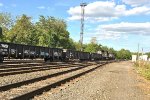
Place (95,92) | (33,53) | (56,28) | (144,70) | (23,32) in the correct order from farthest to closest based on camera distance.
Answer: (56,28)
(23,32)
(33,53)
(144,70)
(95,92)

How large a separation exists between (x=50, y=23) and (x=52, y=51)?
88.7m

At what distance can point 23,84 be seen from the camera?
52.0ft

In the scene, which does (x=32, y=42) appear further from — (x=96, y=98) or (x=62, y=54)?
(x=96, y=98)

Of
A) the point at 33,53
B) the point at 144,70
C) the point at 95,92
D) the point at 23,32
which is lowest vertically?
the point at 95,92

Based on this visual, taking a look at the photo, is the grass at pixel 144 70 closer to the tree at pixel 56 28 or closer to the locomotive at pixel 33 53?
the locomotive at pixel 33 53

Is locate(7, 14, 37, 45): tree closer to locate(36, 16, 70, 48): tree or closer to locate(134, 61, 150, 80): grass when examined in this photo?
locate(36, 16, 70, 48): tree

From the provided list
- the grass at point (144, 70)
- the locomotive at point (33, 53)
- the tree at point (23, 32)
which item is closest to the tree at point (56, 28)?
the tree at point (23, 32)

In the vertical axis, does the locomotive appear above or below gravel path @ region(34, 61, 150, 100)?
above

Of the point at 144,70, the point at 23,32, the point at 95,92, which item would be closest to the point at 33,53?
the point at 144,70

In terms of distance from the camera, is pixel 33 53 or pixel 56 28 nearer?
pixel 33 53

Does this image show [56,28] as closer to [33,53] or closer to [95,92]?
[33,53]

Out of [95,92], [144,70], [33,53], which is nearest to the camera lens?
[95,92]

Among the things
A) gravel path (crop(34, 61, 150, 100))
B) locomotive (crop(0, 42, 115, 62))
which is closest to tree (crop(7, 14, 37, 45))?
locomotive (crop(0, 42, 115, 62))

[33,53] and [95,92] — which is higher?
[33,53]
